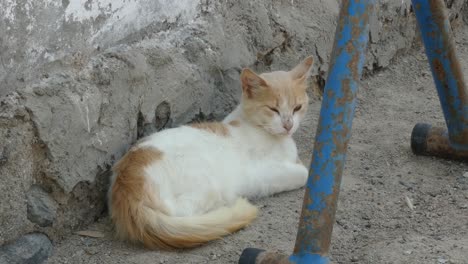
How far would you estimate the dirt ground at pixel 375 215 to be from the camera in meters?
2.14

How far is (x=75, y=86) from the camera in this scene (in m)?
2.25

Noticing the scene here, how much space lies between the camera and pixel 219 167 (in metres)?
2.50

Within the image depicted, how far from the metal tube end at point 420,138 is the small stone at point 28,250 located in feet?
4.54

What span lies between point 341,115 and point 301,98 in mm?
949

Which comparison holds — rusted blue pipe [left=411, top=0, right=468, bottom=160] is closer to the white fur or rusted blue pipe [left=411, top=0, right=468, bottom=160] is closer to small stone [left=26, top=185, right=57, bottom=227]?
the white fur

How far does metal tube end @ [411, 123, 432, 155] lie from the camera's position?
2.77 m

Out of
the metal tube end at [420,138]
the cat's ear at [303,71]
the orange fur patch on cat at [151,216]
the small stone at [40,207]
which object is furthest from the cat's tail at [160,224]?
the metal tube end at [420,138]

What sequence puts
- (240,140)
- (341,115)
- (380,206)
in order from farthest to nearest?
(240,140), (380,206), (341,115)

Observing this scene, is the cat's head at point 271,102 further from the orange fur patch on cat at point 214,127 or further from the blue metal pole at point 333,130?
the blue metal pole at point 333,130

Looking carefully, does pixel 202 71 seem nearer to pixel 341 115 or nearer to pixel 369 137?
pixel 369 137

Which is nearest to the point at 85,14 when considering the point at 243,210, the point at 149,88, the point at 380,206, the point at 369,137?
the point at 149,88

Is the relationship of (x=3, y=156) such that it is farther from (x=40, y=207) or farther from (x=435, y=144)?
(x=435, y=144)

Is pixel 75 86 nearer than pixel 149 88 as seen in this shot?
Yes

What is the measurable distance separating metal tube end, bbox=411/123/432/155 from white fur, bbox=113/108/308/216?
1.50 feet
